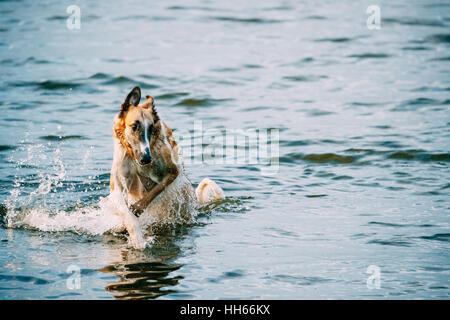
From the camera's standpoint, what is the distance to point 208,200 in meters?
9.90

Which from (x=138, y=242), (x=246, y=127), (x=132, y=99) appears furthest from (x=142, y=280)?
(x=246, y=127)

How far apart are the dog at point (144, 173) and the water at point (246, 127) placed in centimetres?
24

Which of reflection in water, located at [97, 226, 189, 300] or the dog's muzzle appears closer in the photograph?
reflection in water, located at [97, 226, 189, 300]

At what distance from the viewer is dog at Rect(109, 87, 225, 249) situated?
794 cm

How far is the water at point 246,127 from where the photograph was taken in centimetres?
761

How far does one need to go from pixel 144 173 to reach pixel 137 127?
2.58ft

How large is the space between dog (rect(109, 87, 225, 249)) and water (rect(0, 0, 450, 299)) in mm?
235

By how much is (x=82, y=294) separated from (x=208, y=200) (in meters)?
3.15

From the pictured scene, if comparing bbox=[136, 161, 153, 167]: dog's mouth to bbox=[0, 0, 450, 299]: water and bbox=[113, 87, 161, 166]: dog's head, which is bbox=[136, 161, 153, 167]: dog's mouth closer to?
bbox=[113, 87, 161, 166]: dog's head

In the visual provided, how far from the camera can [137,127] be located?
788cm

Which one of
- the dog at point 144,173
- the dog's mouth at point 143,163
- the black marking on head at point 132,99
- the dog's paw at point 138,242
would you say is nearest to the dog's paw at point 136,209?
the dog at point 144,173

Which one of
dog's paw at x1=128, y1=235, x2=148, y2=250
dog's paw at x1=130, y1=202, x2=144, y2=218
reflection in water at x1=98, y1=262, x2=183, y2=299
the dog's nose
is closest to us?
reflection in water at x1=98, y1=262, x2=183, y2=299

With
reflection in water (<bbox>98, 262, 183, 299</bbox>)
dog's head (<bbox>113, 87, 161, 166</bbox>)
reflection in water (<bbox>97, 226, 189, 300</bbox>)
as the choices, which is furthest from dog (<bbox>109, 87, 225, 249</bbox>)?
reflection in water (<bbox>98, 262, 183, 299</bbox>)

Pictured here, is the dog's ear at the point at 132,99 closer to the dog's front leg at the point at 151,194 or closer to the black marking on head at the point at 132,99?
the black marking on head at the point at 132,99
